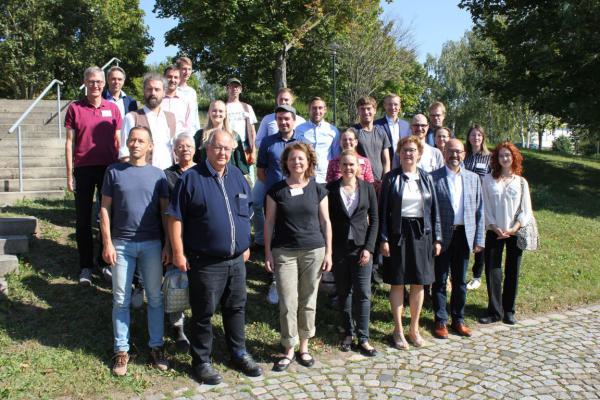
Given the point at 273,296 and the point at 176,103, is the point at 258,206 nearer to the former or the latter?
the point at 273,296

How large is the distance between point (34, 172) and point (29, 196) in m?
0.71

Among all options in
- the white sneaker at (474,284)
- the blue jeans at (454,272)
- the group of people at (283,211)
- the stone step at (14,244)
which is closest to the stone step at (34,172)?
the stone step at (14,244)

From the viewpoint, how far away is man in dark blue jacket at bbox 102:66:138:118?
561cm

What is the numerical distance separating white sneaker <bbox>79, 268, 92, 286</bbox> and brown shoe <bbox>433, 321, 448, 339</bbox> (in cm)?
377

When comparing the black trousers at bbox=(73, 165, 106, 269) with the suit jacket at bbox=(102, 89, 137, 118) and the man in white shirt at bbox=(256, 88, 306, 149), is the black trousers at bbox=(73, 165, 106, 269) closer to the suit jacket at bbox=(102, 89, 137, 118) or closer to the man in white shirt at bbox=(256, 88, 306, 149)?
the suit jacket at bbox=(102, 89, 137, 118)

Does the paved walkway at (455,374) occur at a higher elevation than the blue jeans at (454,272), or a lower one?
lower

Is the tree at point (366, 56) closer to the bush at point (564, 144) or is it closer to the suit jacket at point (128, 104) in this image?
the suit jacket at point (128, 104)

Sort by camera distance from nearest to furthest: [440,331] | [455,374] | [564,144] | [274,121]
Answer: [455,374] → [440,331] → [274,121] → [564,144]

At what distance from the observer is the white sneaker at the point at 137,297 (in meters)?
5.15

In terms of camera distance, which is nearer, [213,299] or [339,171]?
[213,299]

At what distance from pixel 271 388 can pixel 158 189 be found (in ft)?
6.26

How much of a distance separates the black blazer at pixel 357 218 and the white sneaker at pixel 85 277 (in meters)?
2.71

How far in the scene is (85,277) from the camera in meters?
5.58

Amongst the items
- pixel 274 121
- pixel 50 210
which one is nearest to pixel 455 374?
pixel 274 121
